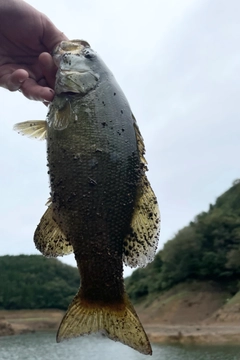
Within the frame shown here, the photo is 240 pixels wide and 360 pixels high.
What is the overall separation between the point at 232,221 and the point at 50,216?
5108cm

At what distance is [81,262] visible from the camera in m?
3.41

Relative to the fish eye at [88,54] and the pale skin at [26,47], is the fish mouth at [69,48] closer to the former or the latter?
the fish eye at [88,54]

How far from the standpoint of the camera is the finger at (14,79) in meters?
4.33

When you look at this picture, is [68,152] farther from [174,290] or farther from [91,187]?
[174,290]

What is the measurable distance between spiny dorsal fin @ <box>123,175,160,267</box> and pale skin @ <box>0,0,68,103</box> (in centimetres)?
133

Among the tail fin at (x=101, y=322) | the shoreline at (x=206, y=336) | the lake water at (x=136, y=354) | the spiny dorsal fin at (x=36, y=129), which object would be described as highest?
the spiny dorsal fin at (x=36, y=129)

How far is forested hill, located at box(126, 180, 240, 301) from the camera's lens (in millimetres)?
52562

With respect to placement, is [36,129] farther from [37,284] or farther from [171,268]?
[37,284]

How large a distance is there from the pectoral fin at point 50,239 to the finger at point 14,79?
1.31 metres

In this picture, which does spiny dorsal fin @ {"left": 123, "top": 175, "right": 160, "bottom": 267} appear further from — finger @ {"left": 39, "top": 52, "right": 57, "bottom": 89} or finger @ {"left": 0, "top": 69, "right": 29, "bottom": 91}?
finger @ {"left": 0, "top": 69, "right": 29, "bottom": 91}

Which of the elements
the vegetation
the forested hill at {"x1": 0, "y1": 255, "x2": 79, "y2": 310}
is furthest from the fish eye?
the forested hill at {"x1": 0, "y1": 255, "x2": 79, "y2": 310}

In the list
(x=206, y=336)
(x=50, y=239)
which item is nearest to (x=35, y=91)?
(x=50, y=239)

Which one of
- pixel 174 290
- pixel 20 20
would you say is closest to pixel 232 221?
pixel 174 290

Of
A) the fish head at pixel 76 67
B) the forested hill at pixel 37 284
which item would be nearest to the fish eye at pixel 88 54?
the fish head at pixel 76 67
